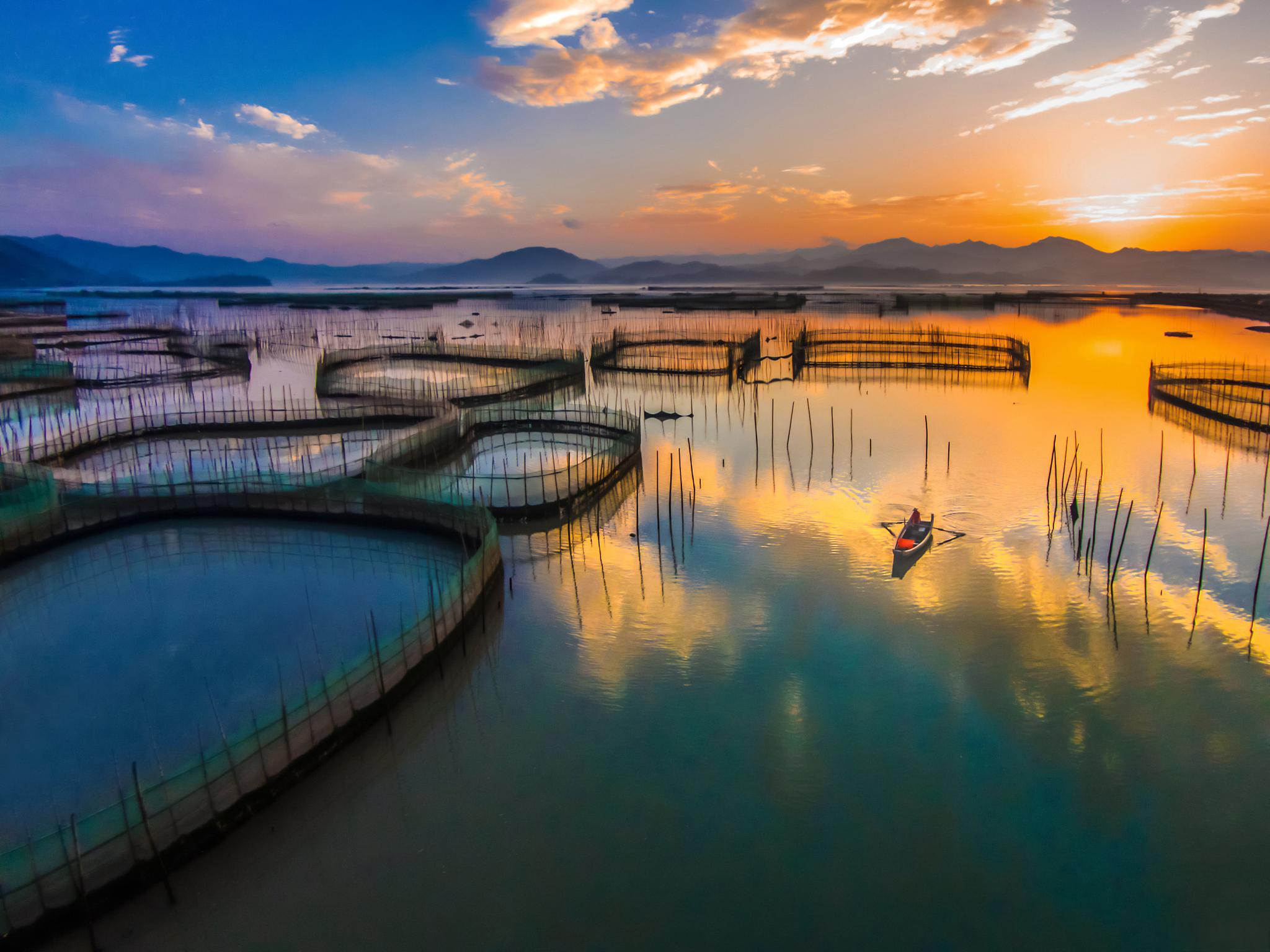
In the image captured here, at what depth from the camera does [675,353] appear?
169 feet

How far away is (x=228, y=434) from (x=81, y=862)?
78.0ft

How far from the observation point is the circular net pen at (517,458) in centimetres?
1900

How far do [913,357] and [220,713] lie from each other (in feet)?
149

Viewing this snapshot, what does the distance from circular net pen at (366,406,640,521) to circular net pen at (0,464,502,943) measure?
1.43 m

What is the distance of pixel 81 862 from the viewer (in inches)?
283

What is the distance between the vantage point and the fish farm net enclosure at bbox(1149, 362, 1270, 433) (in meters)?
28.5

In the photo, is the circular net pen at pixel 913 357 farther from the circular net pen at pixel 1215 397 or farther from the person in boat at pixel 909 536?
the person in boat at pixel 909 536

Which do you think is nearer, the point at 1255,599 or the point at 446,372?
the point at 1255,599

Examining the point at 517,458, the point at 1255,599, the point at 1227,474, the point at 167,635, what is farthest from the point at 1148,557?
the point at 167,635

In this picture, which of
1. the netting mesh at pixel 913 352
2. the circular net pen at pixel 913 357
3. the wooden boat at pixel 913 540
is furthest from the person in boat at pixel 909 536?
the netting mesh at pixel 913 352

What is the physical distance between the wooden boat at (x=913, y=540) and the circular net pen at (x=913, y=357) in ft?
83.3

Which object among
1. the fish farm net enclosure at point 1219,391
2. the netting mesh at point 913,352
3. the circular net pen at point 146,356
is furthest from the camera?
the netting mesh at point 913,352

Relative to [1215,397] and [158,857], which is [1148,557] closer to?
[158,857]

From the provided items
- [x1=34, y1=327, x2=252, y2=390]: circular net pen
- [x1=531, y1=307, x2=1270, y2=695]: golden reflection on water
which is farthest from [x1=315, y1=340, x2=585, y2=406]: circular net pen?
[x1=531, y1=307, x2=1270, y2=695]: golden reflection on water
